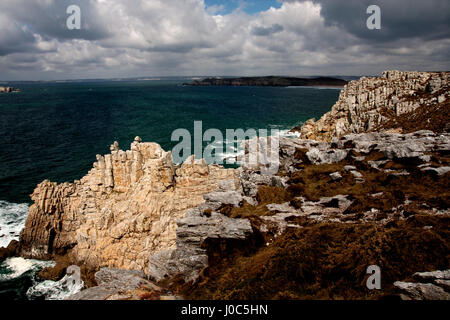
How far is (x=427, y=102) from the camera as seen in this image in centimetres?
4800

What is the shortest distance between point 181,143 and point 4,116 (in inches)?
3577

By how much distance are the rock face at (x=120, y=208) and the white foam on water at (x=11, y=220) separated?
3.89 meters

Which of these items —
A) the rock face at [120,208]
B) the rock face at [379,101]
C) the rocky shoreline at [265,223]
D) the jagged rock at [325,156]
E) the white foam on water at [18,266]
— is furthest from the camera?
the rock face at [379,101]

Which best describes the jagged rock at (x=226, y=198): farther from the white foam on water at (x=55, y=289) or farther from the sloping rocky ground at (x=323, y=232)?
the white foam on water at (x=55, y=289)

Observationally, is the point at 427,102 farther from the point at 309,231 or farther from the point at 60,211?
the point at 60,211

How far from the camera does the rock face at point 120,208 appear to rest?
75.1 ft

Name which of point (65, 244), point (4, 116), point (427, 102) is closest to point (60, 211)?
point (65, 244)

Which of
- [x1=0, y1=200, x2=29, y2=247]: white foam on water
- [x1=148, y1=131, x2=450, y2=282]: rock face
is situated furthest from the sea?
[x1=148, y1=131, x2=450, y2=282]: rock face

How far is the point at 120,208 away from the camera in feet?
82.3

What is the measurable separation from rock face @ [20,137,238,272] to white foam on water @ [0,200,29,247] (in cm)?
389

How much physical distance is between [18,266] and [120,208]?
50.1ft

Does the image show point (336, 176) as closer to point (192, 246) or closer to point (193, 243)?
point (193, 243)

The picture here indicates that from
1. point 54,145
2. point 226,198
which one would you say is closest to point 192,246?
point 226,198

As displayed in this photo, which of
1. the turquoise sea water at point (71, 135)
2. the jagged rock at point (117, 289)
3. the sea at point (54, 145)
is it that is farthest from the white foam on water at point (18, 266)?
the jagged rock at point (117, 289)
